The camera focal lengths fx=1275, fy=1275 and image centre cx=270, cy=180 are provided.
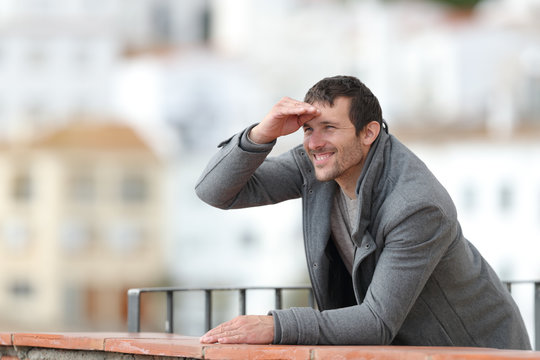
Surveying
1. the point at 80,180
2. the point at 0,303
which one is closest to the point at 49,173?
the point at 80,180

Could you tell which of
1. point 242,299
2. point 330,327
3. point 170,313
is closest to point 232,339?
point 330,327

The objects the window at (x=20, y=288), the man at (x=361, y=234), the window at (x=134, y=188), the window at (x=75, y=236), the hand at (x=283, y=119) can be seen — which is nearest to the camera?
the man at (x=361, y=234)

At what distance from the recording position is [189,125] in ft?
196

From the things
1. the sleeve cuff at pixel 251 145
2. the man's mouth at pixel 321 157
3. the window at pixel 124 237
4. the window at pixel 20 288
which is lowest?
the window at pixel 20 288

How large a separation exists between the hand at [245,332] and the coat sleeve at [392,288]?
62 millimetres

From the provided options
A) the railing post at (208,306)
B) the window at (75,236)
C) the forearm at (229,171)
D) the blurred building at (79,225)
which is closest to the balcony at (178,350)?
the forearm at (229,171)

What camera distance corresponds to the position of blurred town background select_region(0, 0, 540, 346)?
52969mm

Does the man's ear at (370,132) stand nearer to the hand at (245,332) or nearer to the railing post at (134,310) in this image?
the hand at (245,332)

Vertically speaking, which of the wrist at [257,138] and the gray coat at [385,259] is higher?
the wrist at [257,138]

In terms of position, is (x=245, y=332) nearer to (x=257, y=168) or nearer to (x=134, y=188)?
(x=257, y=168)

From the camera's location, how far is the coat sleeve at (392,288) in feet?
12.2

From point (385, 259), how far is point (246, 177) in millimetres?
640

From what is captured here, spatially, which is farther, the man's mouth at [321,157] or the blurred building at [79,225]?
the blurred building at [79,225]

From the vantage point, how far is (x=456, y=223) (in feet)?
12.7
